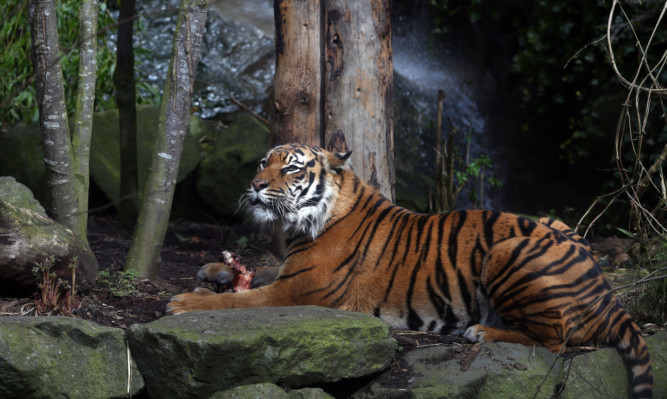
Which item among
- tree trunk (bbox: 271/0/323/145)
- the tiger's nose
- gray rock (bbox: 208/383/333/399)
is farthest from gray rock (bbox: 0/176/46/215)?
gray rock (bbox: 208/383/333/399)

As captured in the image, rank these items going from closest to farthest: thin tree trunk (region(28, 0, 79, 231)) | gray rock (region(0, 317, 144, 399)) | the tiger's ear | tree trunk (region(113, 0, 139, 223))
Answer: gray rock (region(0, 317, 144, 399)), thin tree trunk (region(28, 0, 79, 231)), the tiger's ear, tree trunk (region(113, 0, 139, 223))

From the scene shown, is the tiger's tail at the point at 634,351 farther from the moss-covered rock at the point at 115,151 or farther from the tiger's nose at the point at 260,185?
the moss-covered rock at the point at 115,151

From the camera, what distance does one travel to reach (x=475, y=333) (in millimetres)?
3824

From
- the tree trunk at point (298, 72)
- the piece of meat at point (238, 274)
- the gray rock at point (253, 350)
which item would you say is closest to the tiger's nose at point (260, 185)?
the piece of meat at point (238, 274)

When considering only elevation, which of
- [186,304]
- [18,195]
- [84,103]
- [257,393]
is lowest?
[257,393]

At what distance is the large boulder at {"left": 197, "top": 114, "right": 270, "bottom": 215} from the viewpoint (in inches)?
314

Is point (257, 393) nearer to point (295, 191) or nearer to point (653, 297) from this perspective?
point (295, 191)

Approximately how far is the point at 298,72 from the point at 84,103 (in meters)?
1.58

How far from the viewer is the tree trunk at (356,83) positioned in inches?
205

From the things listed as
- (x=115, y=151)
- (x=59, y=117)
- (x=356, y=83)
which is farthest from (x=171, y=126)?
(x=115, y=151)

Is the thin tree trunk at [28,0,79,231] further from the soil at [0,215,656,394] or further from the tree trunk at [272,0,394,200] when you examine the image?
the tree trunk at [272,0,394,200]

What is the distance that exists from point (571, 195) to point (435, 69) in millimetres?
3168

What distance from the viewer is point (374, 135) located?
5.24 m

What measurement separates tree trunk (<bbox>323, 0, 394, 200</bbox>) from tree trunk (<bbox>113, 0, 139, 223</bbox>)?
2438 millimetres
